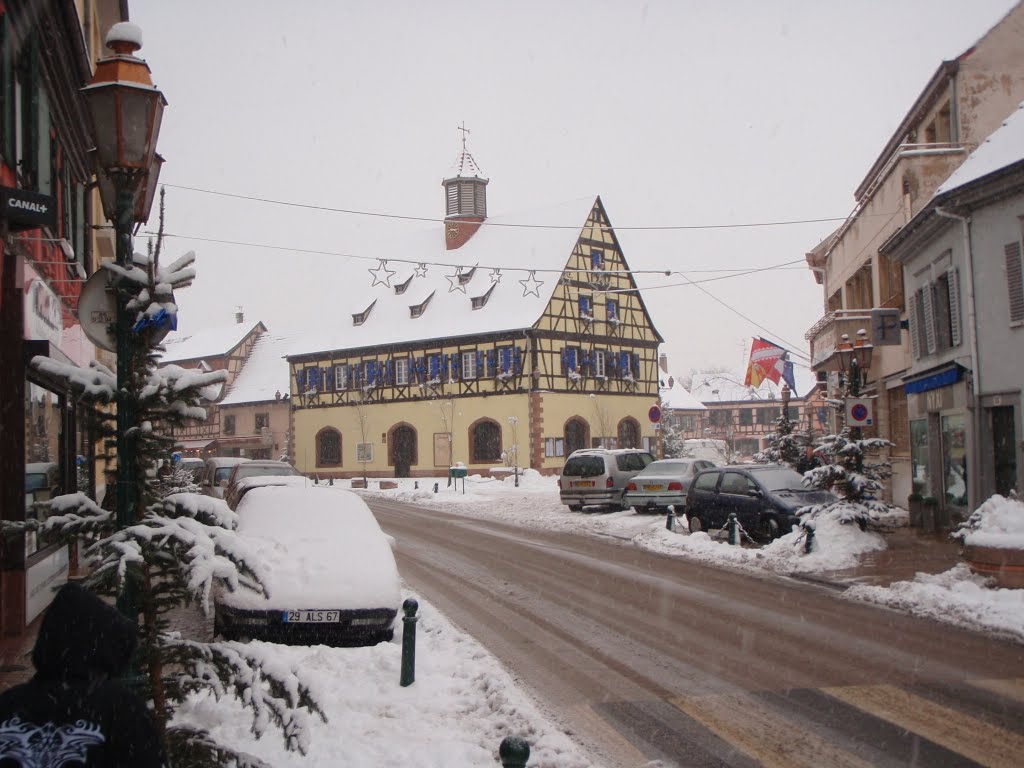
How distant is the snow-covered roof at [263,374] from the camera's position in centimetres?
6147

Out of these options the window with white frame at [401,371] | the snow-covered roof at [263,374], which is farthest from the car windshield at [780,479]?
the snow-covered roof at [263,374]

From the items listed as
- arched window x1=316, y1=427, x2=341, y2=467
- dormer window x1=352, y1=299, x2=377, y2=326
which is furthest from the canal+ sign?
dormer window x1=352, y1=299, x2=377, y2=326

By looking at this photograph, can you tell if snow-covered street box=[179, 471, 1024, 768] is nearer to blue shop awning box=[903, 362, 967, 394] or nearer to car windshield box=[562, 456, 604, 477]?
blue shop awning box=[903, 362, 967, 394]

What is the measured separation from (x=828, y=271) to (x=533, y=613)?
25.3m

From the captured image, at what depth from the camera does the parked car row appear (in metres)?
Answer: 17.1

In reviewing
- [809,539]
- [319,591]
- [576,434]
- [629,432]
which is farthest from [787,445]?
[319,591]

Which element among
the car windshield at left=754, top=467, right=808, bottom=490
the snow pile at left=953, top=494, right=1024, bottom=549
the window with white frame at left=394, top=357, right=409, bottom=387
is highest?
the window with white frame at left=394, top=357, right=409, bottom=387

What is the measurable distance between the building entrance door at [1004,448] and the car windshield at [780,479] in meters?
3.46

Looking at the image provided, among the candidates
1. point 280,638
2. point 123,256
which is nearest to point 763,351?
point 280,638

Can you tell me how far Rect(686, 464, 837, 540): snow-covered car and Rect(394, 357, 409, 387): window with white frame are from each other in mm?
31352

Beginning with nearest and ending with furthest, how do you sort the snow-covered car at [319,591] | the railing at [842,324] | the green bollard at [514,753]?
the green bollard at [514,753] < the snow-covered car at [319,591] < the railing at [842,324]

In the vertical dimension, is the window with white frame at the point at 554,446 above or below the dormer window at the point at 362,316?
below

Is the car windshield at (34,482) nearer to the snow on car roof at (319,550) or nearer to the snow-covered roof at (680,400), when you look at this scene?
the snow on car roof at (319,550)

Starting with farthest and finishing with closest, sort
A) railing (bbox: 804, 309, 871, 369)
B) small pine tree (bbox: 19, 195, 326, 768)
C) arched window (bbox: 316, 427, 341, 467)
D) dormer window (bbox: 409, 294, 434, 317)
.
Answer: arched window (bbox: 316, 427, 341, 467) → dormer window (bbox: 409, 294, 434, 317) → railing (bbox: 804, 309, 871, 369) → small pine tree (bbox: 19, 195, 326, 768)
